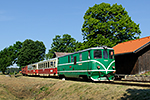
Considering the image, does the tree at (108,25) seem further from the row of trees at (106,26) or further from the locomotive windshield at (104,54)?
the locomotive windshield at (104,54)

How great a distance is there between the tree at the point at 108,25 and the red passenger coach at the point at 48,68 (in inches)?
436

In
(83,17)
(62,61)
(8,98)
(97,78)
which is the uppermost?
(83,17)

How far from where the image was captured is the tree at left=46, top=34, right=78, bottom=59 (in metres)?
74.7

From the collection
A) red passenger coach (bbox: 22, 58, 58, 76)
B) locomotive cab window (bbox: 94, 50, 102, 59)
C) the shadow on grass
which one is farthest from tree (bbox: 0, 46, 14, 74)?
the shadow on grass

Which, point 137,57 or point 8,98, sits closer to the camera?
point 8,98

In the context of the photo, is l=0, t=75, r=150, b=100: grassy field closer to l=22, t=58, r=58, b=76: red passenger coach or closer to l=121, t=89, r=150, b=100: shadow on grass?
l=121, t=89, r=150, b=100: shadow on grass

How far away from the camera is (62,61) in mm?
23812

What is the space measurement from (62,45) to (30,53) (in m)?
12.7

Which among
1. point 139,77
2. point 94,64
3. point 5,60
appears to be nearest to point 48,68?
point 139,77

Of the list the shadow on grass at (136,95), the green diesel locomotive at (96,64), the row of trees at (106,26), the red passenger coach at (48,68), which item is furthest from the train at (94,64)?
the row of trees at (106,26)

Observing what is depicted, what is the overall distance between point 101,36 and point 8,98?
23.2 m

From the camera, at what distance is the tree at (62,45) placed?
74.7 m

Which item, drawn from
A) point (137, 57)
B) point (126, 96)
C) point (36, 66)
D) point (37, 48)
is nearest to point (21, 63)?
point (37, 48)

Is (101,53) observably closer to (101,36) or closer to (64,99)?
(64,99)
